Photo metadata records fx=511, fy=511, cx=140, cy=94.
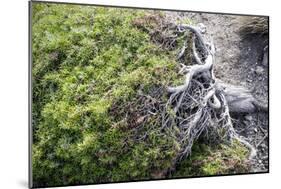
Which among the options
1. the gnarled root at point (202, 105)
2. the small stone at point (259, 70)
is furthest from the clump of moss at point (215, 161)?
the small stone at point (259, 70)

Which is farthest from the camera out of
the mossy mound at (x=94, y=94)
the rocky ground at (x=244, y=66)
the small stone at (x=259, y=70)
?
the small stone at (x=259, y=70)

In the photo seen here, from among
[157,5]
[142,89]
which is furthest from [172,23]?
[142,89]

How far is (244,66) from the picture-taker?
435cm

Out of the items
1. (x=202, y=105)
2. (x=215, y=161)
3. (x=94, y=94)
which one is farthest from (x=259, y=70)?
(x=94, y=94)

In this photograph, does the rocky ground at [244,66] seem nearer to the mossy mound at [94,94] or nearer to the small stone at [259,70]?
the small stone at [259,70]

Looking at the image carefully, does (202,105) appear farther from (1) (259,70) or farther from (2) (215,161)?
(1) (259,70)

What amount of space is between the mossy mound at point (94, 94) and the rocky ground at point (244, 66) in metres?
0.48

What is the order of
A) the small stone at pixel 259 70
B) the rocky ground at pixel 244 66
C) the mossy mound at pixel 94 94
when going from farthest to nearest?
the small stone at pixel 259 70, the rocky ground at pixel 244 66, the mossy mound at pixel 94 94

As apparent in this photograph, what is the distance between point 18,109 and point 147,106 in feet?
3.17

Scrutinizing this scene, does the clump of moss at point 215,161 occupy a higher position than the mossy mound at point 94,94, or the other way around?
the mossy mound at point 94,94

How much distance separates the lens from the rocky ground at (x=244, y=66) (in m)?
4.25

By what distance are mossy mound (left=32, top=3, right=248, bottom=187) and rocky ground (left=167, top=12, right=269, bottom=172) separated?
1.58 feet

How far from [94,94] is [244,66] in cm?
136

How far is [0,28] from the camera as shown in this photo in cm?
374
